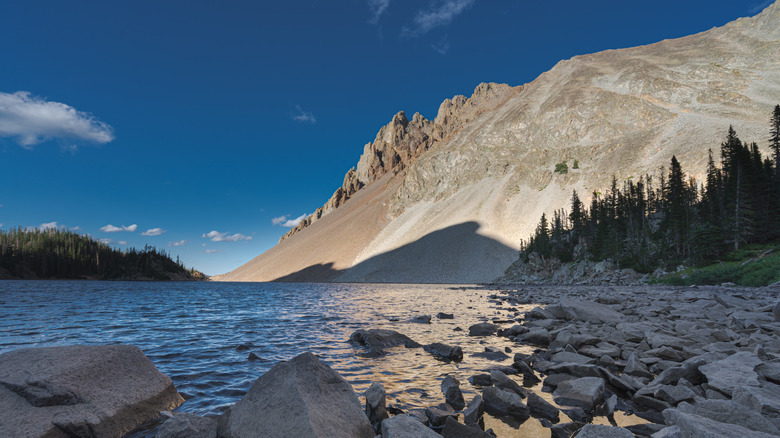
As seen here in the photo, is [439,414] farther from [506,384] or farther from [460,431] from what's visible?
[506,384]

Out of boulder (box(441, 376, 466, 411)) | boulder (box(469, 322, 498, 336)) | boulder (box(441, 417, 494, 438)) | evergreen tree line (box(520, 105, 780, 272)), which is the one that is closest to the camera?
boulder (box(441, 417, 494, 438))

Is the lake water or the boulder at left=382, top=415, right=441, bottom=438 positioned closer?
the boulder at left=382, top=415, right=441, bottom=438

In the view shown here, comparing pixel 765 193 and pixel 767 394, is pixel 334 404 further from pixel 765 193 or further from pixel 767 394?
pixel 765 193

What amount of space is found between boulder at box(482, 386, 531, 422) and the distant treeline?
6969 inches

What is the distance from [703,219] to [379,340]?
64.0 metres

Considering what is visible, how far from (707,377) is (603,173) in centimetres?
13953

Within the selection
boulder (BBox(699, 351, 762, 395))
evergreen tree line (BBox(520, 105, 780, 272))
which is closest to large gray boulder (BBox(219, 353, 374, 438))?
boulder (BBox(699, 351, 762, 395))

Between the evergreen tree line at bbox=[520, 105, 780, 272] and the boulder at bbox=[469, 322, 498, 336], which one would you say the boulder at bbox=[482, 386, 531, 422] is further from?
the evergreen tree line at bbox=[520, 105, 780, 272]

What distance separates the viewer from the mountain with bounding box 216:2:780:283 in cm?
11950

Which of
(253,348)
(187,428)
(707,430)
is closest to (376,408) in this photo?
(187,428)

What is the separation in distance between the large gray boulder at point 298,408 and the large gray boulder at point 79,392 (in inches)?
85.0

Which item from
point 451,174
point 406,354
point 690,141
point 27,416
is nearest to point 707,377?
point 406,354

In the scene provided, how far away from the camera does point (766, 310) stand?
14234 mm

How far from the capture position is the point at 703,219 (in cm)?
5325
